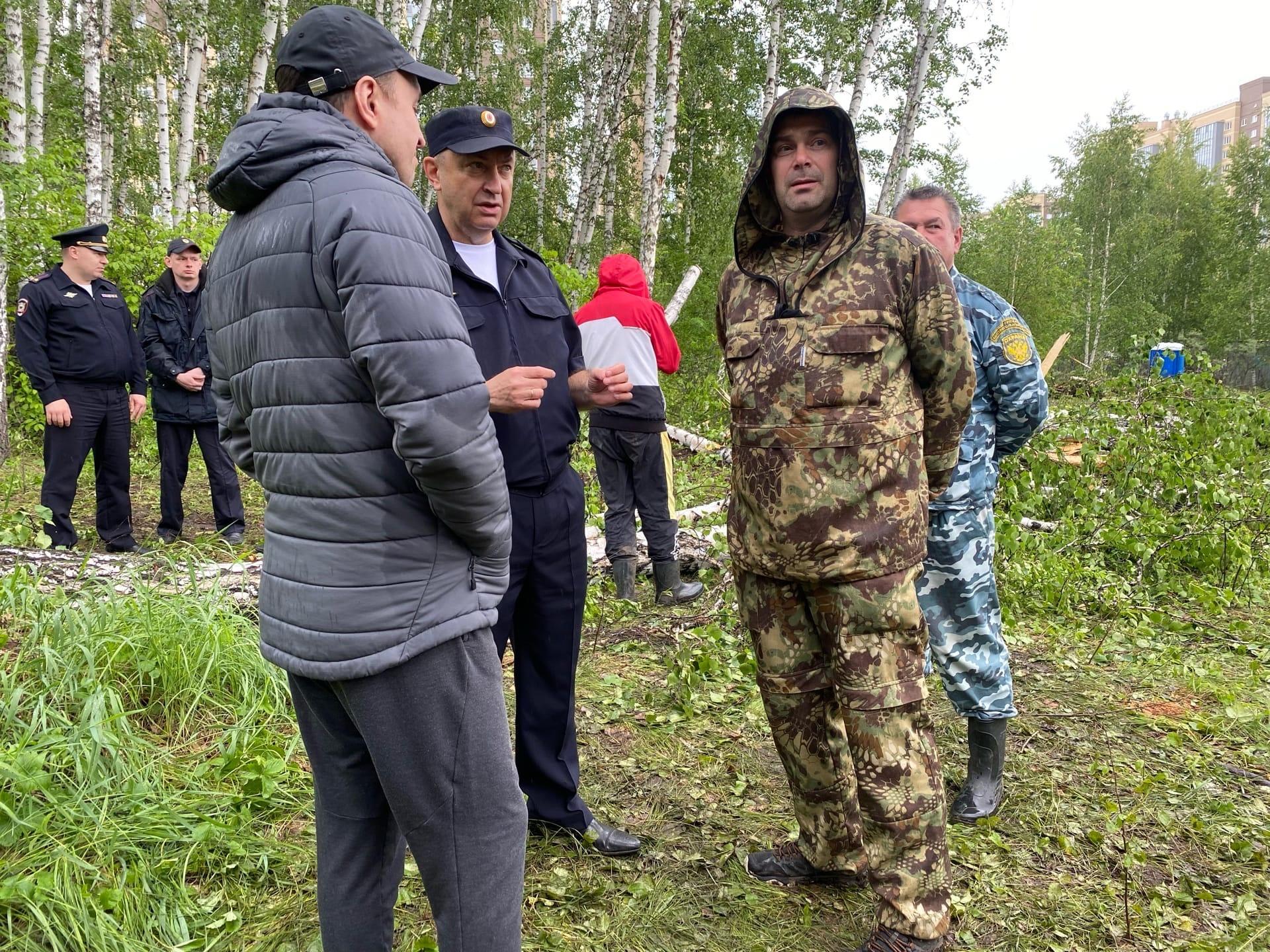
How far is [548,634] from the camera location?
2824 millimetres

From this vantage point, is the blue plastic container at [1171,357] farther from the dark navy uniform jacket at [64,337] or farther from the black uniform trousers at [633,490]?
the dark navy uniform jacket at [64,337]

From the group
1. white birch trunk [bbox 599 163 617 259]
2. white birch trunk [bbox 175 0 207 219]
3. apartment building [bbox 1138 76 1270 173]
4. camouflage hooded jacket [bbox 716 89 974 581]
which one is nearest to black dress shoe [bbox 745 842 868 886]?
camouflage hooded jacket [bbox 716 89 974 581]

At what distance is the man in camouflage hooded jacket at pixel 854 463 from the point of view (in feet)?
7.79

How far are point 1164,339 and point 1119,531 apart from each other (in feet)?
102

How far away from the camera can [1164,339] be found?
3197cm

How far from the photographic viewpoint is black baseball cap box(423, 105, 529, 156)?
2611 millimetres

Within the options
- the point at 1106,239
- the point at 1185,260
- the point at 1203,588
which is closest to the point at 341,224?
the point at 1203,588

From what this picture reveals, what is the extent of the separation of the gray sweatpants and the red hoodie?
4005 mm

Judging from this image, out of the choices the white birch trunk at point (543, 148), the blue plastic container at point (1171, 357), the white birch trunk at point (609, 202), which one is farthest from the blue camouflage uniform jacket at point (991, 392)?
the white birch trunk at point (543, 148)

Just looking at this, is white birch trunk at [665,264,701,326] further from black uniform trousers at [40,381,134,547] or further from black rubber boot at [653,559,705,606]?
black uniform trousers at [40,381,134,547]

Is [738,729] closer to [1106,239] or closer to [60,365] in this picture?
[60,365]

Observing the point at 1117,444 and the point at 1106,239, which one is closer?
the point at 1117,444

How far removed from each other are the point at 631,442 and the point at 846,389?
134 inches

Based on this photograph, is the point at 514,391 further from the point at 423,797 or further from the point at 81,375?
the point at 81,375
